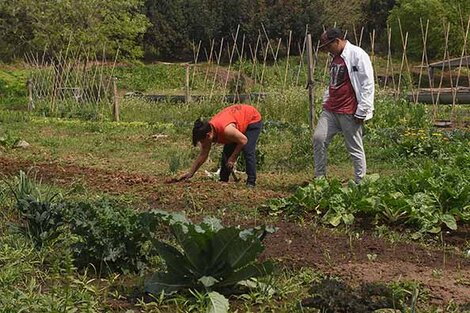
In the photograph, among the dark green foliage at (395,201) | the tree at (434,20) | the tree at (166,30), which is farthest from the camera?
the tree at (166,30)

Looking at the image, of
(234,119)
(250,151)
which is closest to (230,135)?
(234,119)

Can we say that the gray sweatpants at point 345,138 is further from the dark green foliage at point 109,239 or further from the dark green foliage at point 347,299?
the dark green foliage at point 347,299

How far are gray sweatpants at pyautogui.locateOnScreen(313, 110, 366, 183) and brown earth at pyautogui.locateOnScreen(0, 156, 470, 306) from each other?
810 millimetres

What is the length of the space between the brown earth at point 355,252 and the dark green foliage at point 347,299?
16.8 inches

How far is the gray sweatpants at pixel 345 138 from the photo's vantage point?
24.4 ft

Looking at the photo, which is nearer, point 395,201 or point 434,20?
point 395,201

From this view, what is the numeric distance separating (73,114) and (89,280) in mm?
15726

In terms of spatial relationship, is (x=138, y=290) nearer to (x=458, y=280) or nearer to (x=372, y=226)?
(x=458, y=280)

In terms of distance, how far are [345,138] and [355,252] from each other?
2.79 meters

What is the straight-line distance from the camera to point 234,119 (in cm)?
772

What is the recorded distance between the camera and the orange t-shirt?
7.47m

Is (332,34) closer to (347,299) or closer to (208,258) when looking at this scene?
(208,258)

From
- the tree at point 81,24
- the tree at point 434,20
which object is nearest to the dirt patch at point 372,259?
the tree at point 81,24

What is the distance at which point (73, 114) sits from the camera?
19562mm
